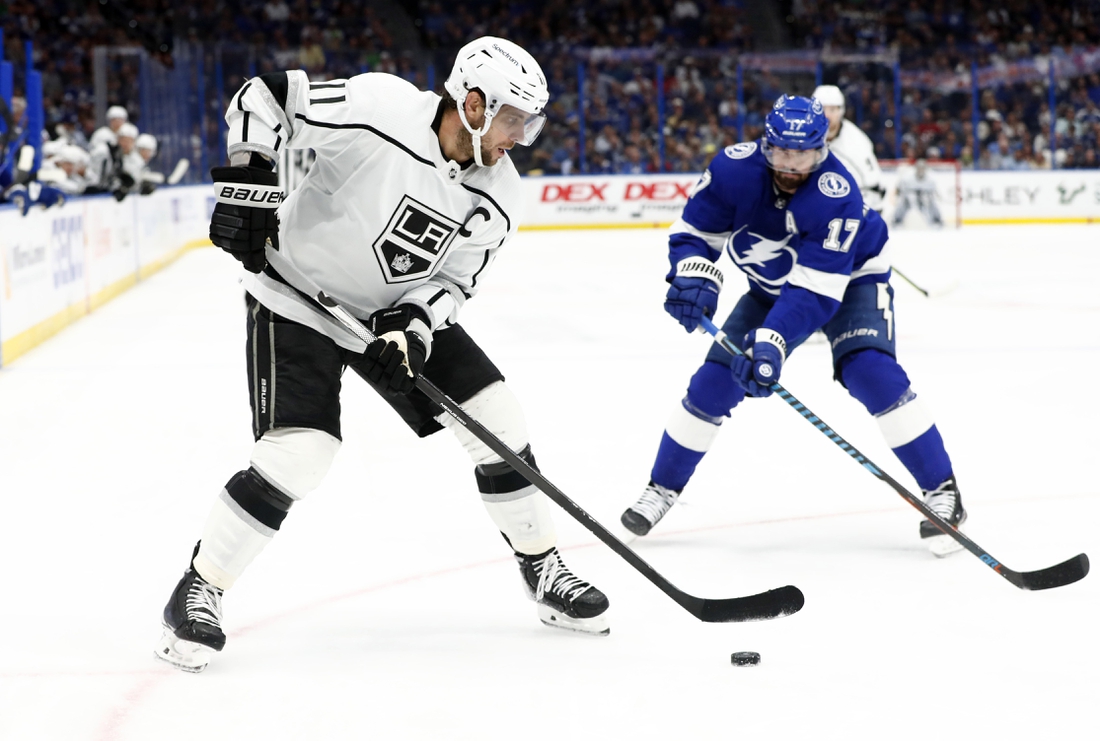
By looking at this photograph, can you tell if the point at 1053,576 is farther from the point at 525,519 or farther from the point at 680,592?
the point at 525,519

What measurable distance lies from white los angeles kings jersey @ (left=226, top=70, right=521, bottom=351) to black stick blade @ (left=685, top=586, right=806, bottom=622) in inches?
28.5

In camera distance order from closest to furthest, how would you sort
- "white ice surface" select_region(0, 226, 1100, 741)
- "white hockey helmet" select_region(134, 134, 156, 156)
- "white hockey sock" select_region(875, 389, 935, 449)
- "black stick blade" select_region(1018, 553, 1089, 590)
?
"white ice surface" select_region(0, 226, 1100, 741), "black stick blade" select_region(1018, 553, 1089, 590), "white hockey sock" select_region(875, 389, 935, 449), "white hockey helmet" select_region(134, 134, 156, 156)

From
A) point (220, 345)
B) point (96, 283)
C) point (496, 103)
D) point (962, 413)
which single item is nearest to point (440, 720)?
point (496, 103)

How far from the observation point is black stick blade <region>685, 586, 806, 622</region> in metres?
2.37

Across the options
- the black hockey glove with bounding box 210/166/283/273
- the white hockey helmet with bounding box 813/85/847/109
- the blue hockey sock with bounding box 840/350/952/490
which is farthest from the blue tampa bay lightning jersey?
the white hockey helmet with bounding box 813/85/847/109

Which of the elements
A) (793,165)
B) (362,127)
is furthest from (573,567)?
(362,127)

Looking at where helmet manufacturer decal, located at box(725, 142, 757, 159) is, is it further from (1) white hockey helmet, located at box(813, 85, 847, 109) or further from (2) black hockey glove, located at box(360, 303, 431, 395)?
(1) white hockey helmet, located at box(813, 85, 847, 109)

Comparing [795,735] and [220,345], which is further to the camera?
[220,345]

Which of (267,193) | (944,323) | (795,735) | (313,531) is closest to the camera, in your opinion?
(795,735)

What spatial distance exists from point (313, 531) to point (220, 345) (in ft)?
11.9

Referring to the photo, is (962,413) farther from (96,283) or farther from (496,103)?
(96,283)

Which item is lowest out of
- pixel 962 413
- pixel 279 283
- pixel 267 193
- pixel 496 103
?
pixel 962 413

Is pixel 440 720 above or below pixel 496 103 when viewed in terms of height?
below

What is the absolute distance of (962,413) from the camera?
4.68 meters
